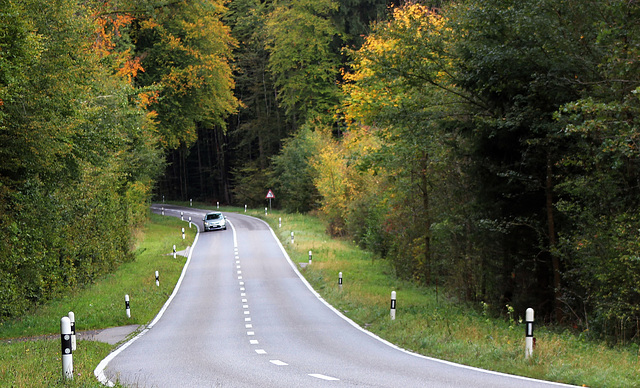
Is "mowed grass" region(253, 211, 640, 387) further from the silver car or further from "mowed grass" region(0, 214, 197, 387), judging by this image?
the silver car

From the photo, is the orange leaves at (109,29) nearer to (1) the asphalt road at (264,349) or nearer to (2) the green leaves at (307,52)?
(1) the asphalt road at (264,349)

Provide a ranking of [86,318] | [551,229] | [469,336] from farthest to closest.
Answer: [86,318], [551,229], [469,336]

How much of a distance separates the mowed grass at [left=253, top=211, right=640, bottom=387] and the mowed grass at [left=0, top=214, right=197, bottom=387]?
6308mm

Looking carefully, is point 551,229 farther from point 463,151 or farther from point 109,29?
point 109,29

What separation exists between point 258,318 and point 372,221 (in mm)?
16881

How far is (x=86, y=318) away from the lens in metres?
19.1

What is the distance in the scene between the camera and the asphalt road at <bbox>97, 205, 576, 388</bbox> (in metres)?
9.65

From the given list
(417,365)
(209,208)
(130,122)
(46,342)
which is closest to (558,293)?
(417,365)

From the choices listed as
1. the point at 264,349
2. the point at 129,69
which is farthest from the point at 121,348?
the point at 129,69

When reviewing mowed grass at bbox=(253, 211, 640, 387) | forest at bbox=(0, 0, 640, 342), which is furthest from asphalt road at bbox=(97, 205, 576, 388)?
forest at bbox=(0, 0, 640, 342)

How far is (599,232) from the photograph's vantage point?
14.2m

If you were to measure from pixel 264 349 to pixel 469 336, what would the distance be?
167 inches

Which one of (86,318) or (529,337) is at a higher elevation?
(529,337)

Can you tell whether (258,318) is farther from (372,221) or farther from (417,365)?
(372,221)
